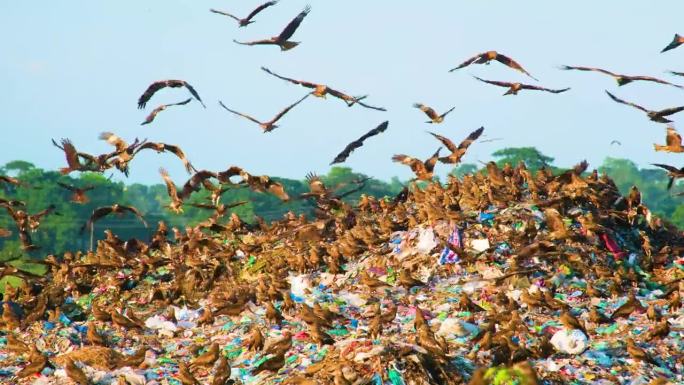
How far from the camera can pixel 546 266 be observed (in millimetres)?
9453

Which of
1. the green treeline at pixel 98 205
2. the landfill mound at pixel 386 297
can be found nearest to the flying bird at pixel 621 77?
the landfill mound at pixel 386 297

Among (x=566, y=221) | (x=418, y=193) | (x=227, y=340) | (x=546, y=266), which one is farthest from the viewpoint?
(x=418, y=193)

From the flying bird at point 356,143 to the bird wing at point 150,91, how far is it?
1.95 meters

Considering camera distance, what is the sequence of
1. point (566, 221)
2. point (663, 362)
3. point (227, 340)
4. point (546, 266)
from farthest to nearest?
point (566, 221)
point (546, 266)
point (227, 340)
point (663, 362)

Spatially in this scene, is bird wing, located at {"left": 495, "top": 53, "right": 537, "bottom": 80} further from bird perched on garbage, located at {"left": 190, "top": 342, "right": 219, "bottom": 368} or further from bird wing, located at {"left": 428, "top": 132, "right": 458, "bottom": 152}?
bird perched on garbage, located at {"left": 190, "top": 342, "right": 219, "bottom": 368}

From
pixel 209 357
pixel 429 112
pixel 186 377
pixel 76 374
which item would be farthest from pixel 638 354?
pixel 76 374

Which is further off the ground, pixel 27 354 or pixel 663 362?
pixel 27 354

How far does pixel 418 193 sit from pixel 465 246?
1858 millimetres

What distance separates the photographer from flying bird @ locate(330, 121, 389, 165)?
962 cm

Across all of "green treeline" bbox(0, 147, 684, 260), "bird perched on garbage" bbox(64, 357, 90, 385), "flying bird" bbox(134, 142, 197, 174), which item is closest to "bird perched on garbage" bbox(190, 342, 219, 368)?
"bird perched on garbage" bbox(64, 357, 90, 385)

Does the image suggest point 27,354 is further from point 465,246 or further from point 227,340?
point 465,246

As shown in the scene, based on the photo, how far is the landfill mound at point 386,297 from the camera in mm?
7324

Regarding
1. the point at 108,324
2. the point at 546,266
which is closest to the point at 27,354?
the point at 108,324

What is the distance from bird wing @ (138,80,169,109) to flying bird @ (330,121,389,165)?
76.9 inches
